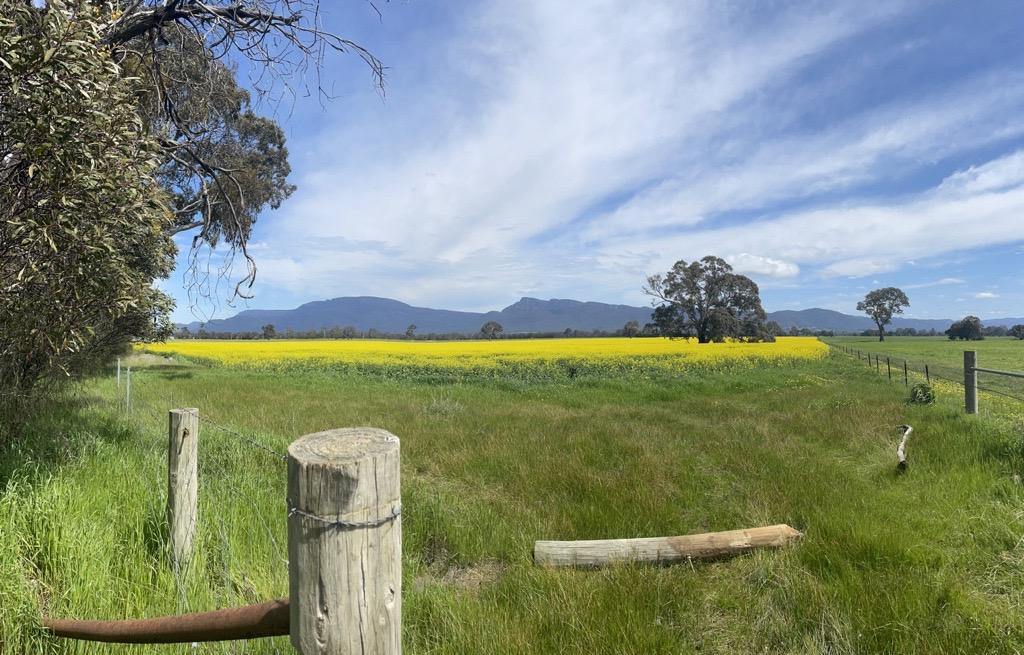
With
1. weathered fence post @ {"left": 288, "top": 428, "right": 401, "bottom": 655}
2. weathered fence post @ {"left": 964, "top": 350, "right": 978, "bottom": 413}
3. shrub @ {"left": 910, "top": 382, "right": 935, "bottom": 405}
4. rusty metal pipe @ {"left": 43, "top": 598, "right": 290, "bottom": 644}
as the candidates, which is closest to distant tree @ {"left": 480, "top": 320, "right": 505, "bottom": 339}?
shrub @ {"left": 910, "top": 382, "right": 935, "bottom": 405}

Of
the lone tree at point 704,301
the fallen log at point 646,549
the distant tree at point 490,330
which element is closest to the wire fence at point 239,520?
the fallen log at point 646,549

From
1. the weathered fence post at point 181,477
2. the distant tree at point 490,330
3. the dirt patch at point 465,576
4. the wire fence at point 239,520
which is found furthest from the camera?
the distant tree at point 490,330

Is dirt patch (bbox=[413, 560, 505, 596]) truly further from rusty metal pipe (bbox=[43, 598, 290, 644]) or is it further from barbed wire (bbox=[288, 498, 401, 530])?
barbed wire (bbox=[288, 498, 401, 530])

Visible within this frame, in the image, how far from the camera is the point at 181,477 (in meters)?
3.17

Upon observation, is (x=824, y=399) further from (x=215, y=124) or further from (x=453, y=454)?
(x=215, y=124)

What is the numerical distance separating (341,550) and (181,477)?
2761 mm

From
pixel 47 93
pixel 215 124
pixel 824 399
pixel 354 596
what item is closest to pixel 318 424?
pixel 215 124

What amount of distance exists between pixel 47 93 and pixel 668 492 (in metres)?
6.41

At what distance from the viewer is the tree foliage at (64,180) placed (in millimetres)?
2805

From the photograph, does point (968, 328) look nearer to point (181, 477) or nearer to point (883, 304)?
point (883, 304)

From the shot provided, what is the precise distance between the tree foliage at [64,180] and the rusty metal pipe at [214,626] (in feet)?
8.55

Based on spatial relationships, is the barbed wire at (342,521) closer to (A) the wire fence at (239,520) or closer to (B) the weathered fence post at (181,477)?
(A) the wire fence at (239,520)

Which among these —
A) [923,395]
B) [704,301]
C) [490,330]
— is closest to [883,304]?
[704,301]

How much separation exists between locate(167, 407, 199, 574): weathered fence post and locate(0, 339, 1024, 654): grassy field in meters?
0.16
